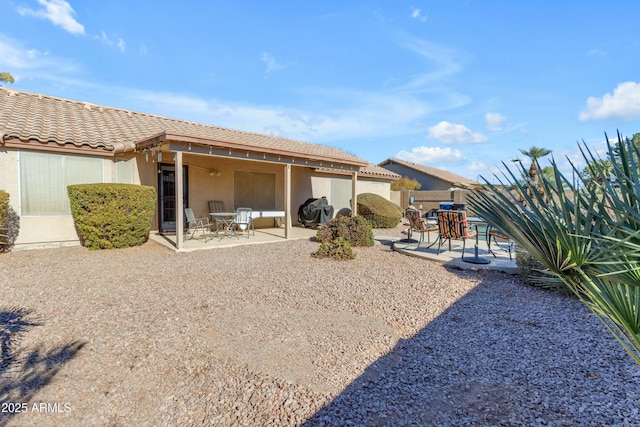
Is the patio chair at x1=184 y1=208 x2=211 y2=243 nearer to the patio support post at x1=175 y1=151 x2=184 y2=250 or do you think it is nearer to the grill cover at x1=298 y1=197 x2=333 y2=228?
the patio support post at x1=175 y1=151 x2=184 y2=250

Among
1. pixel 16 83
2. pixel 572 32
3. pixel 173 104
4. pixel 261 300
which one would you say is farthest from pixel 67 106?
pixel 572 32

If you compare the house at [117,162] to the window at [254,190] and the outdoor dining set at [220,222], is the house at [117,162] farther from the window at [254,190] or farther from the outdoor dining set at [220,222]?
the outdoor dining set at [220,222]

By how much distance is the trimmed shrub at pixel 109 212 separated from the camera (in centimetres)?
796

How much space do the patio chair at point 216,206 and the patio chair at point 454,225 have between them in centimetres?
768

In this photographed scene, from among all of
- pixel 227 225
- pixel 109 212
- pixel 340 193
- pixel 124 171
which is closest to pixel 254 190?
pixel 227 225

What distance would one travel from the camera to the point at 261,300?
5020 millimetres

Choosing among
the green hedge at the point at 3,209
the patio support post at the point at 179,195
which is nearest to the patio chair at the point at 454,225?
the patio support post at the point at 179,195

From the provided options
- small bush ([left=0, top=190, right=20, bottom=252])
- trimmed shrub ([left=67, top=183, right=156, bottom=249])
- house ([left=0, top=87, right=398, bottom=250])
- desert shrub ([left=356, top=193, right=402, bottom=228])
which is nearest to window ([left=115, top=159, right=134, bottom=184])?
house ([left=0, top=87, right=398, bottom=250])

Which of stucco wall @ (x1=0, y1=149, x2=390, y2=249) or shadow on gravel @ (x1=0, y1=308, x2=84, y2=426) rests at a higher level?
stucco wall @ (x1=0, y1=149, x2=390, y2=249)

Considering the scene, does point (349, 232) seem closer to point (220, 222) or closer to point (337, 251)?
point (337, 251)

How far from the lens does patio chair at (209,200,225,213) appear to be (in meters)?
11.9

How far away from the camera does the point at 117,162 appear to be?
9617 millimetres

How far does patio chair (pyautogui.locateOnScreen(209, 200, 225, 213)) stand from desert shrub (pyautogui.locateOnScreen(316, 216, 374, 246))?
4.25 m

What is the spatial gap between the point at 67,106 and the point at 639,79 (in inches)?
567
